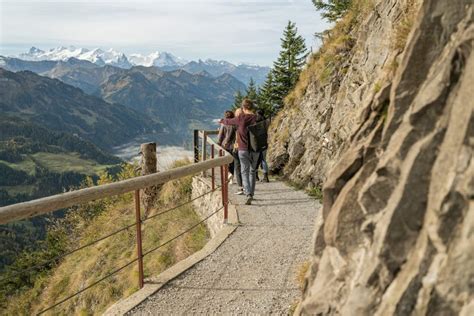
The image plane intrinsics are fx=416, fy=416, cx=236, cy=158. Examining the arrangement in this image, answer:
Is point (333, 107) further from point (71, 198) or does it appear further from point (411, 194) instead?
point (411, 194)

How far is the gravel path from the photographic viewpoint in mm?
5820

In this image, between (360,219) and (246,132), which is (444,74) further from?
(246,132)

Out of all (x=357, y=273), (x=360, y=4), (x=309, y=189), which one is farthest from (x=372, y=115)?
(x=360, y=4)

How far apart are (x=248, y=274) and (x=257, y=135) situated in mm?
4538

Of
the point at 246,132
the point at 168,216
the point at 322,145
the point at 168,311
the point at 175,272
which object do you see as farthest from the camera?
the point at 322,145

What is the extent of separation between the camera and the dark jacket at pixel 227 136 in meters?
12.8

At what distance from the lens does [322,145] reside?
1466 centimetres

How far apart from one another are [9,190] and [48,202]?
210160mm

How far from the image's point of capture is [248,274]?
6816 millimetres

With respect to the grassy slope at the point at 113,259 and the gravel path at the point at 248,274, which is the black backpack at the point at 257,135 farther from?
the grassy slope at the point at 113,259

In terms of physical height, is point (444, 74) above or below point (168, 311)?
above

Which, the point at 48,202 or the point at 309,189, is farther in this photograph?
the point at 309,189

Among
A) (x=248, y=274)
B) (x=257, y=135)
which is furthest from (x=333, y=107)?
(x=248, y=274)

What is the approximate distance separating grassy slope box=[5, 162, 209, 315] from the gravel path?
2.12 metres
